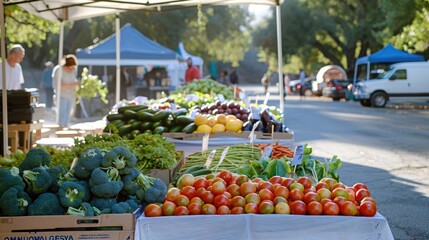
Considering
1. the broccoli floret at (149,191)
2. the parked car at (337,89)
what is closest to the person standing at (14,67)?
the broccoli floret at (149,191)

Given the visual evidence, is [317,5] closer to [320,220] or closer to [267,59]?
[267,59]

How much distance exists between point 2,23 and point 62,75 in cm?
662

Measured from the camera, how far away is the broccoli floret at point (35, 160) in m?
4.74

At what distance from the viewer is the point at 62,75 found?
13.7 metres

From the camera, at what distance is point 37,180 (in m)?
4.50

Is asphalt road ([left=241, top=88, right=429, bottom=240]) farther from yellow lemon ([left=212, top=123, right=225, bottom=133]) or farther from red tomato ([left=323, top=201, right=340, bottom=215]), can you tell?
red tomato ([left=323, top=201, right=340, bottom=215])

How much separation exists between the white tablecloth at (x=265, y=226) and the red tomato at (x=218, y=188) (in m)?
0.30

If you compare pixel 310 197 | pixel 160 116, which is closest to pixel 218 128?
pixel 160 116

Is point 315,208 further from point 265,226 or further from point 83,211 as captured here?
point 83,211

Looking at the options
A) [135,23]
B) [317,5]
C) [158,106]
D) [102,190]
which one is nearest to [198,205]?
[102,190]

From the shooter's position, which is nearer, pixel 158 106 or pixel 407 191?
pixel 407 191

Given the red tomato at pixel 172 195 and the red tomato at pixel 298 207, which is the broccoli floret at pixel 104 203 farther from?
the red tomato at pixel 298 207

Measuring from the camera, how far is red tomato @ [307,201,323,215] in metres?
4.40

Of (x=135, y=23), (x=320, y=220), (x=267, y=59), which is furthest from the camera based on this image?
(x=267, y=59)
